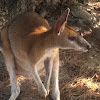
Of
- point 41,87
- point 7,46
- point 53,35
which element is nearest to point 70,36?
point 53,35

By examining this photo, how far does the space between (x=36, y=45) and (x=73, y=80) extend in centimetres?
131

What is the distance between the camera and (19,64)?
148 inches

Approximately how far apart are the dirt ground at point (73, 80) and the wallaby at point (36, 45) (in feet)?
1.05

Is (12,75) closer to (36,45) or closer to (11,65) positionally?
(11,65)

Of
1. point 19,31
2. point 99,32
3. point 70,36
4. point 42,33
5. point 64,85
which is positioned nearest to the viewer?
point 70,36

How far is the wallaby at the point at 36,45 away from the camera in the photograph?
10.0ft

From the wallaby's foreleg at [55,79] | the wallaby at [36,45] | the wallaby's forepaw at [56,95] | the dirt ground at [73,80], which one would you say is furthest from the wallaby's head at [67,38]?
the dirt ground at [73,80]

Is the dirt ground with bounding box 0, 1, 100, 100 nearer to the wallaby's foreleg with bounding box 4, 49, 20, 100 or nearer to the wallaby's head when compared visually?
the wallaby's foreleg with bounding box 4, 49, 20, 100

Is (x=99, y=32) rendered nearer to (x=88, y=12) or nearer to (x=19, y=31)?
(x=88, y=12)

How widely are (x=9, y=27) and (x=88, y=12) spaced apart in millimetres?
2574

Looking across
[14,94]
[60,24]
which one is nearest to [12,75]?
[14,94]

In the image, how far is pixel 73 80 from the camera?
422 centimetres

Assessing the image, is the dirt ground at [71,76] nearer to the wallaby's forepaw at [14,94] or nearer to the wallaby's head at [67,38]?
the wallaby's forepaw at [14,94]

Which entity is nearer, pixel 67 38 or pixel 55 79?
pixel 67 38
